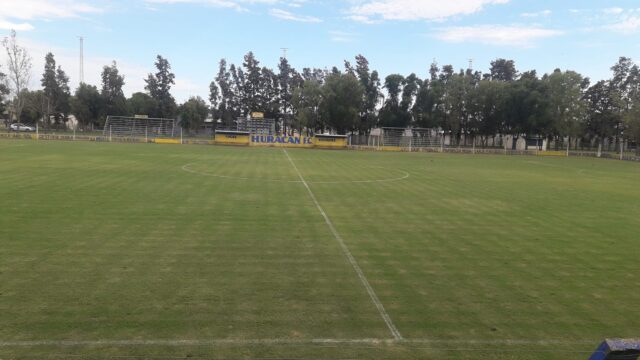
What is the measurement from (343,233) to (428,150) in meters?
49.6

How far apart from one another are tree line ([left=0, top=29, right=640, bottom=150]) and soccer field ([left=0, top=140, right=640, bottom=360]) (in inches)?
2043

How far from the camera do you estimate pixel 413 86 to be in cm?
7062

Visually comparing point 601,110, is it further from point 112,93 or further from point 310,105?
point 112,93

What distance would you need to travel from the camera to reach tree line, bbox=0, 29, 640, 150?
2472 inches

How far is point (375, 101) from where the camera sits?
233ft

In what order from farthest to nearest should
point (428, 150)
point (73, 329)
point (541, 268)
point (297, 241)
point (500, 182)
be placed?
point (428, 150), point (500, 182), point (297, 241), point (541, 268), point (73, 329)

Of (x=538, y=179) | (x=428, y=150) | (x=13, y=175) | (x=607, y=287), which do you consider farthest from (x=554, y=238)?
(x=428, y=150)

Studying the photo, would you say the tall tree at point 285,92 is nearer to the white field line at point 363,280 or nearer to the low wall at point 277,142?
the low wall at point 277,142

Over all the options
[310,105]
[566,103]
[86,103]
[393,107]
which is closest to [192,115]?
[86,103]

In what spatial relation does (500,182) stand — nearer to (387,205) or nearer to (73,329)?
(387,205)

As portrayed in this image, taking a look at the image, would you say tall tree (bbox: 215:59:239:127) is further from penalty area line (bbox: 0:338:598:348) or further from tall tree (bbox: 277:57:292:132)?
penalty area line (bbox: 0:338:598:348)

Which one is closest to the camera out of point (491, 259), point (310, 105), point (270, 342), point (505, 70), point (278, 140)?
point (270, 342)

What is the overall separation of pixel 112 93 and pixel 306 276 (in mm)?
85872

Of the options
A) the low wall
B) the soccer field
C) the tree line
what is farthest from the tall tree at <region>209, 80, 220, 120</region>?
the soccer field
